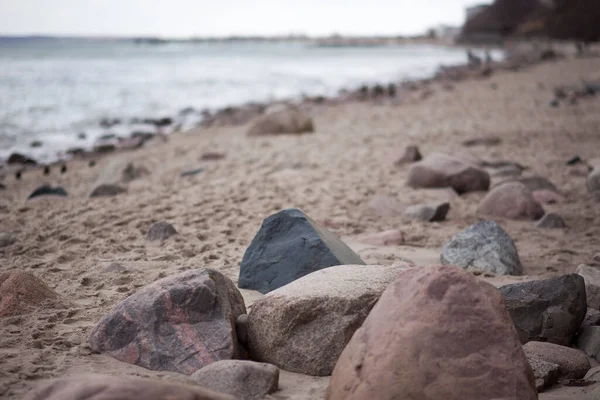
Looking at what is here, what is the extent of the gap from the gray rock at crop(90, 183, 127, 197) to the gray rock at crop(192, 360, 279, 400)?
4.84m

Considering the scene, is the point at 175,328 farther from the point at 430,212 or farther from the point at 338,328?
the point at 430,212

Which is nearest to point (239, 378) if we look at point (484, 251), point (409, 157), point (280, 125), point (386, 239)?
point (484, 251)

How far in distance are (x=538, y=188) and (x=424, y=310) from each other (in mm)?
4649

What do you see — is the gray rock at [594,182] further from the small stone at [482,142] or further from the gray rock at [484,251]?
the small stone at [482,142]

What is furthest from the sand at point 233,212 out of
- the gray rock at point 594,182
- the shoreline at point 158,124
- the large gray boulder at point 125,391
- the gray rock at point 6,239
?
the shoreline at point 158,124

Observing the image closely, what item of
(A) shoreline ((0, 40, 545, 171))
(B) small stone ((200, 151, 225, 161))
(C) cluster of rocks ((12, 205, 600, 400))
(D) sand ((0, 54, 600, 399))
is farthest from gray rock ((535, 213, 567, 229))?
(A) shoreline ((0, 40, 545, 171))

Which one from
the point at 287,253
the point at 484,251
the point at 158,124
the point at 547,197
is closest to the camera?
Result: the point at 287,253

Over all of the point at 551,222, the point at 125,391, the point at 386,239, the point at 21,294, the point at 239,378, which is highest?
the point at 125,391

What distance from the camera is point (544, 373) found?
106 inches

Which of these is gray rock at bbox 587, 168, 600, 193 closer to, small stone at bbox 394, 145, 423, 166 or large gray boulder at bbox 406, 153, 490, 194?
large gray boulder at bbox 406, 153, 490, 194

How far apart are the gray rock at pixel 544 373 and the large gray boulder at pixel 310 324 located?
0.78m

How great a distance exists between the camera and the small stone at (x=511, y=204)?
567 cm

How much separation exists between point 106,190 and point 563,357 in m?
5.50

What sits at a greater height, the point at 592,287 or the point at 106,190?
the point at 106,190
